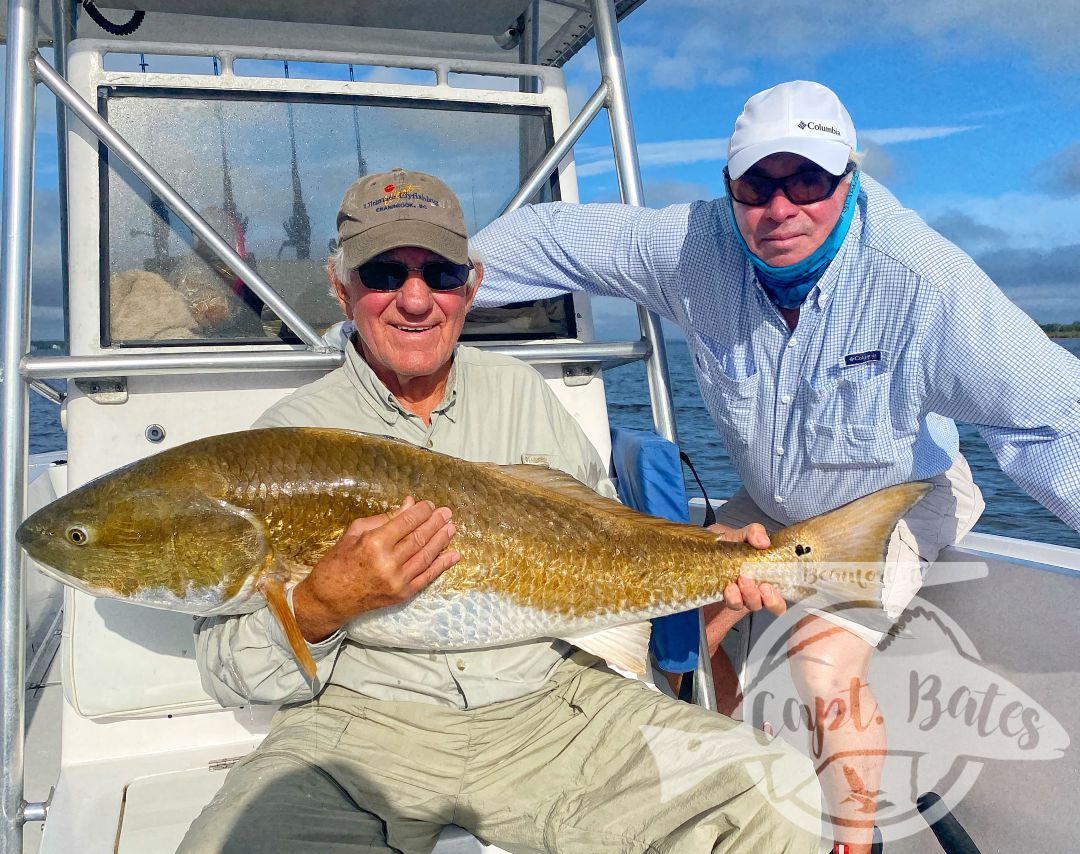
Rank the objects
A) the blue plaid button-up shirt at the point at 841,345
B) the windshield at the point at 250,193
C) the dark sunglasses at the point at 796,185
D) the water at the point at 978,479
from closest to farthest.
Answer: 1. the blue plaid button-up shirt at the point at 841,345
2. the dark sunglasses at the point at 796,185
3. the windshield at the point at 250,193
4. the water at the point at 978,479

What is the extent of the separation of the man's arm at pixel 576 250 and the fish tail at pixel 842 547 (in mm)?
1337

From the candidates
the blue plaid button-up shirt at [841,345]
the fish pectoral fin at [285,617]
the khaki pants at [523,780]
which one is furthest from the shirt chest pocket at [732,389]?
the fish pectoral fin at [285,617]

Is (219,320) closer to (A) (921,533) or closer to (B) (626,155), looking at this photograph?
(B) (626,155)

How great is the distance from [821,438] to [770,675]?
1.43m

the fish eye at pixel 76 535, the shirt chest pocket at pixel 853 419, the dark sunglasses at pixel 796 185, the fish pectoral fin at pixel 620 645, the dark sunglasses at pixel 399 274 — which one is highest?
the dark sunglasses at pixel 796 185

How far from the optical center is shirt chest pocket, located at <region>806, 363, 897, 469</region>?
3281 millimetres

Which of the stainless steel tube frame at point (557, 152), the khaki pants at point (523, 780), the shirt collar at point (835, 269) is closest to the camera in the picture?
the khaki pants at point (523, 780)

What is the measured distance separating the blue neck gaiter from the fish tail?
890 mm

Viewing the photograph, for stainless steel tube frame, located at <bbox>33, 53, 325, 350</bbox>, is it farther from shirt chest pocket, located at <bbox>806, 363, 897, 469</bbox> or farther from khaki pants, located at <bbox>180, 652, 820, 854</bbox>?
shirt chest pocket, located at <bbox>806, 363, 897, 469</bbox>

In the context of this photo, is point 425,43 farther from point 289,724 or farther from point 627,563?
point 289,724

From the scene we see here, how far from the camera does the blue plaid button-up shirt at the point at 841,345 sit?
298cm

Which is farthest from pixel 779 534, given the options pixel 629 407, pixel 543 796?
pixel 629 407

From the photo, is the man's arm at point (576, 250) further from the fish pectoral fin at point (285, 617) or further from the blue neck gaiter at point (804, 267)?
the fish pectoral fin at point (285, 617)

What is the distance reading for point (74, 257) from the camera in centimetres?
348
